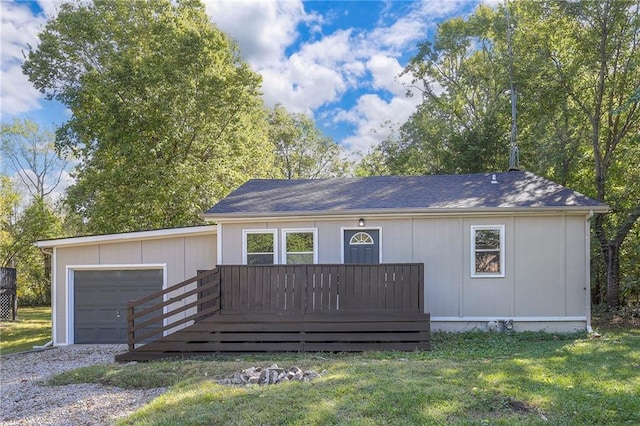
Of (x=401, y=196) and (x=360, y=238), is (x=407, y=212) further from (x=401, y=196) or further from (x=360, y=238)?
(x=360, y=238)

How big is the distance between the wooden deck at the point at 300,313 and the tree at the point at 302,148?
751 inches

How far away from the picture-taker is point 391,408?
4285 mm

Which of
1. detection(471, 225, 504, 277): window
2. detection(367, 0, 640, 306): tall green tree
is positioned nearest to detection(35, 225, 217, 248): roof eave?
detection(471, 225, 504, 277): window

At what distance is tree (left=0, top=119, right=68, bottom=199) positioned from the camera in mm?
28016

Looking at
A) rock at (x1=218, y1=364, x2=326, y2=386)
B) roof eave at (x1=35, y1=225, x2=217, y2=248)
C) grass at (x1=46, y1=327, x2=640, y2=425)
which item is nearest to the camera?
grass at (x1=46, y1=327, x2=640, y2=425)

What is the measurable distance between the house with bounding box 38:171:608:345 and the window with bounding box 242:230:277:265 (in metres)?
0.02

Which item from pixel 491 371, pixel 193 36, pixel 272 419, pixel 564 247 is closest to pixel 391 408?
pixel 272 419

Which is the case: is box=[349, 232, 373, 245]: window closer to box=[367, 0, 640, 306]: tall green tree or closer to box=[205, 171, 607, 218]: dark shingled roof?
box=[205, 171, 607, 218]: dark shingled roof

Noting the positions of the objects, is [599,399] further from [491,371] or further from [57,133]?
[57,133]

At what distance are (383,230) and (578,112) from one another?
820cm

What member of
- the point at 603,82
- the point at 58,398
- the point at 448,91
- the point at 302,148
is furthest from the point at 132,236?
the point at 302,148

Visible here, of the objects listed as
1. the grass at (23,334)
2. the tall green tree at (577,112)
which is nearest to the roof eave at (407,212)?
the tall green tree at (577,112)

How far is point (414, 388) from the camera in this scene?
4.84 m

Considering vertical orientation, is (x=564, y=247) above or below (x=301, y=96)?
below
